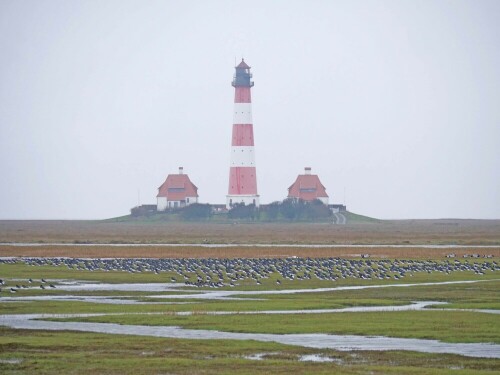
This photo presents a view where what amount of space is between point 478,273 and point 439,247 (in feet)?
97.4

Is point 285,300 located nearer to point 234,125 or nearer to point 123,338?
point 123,338

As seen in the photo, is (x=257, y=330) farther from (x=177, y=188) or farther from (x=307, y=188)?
(x=177, y=188)

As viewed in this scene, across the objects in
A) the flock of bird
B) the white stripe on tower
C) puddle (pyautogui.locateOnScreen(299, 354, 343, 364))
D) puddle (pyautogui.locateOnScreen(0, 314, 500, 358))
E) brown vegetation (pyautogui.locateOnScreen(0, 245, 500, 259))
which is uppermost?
the white stripe on tower

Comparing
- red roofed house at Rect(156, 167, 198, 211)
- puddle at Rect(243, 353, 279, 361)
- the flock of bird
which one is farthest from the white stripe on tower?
puddle at Rect(243, 353, 279, 361)

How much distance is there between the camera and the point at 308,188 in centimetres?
15588

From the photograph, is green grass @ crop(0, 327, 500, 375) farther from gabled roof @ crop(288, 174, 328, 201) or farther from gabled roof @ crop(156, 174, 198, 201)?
gabled roof @ crop(288, 174, 328, 201)

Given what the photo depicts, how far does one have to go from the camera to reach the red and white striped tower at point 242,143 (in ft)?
426

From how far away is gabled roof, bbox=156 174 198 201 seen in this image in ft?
511

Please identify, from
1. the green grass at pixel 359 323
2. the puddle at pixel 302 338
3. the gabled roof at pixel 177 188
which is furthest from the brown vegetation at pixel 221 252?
the gabled roof at pixel 177 188

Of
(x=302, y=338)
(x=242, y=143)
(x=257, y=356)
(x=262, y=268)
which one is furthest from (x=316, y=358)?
(x=242, y=143)

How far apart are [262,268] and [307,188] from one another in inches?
3925

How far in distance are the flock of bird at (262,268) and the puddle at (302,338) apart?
13.0 m

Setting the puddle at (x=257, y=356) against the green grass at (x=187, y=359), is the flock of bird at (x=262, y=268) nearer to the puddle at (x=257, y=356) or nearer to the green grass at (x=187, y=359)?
the green grass at (x=187, y=359)

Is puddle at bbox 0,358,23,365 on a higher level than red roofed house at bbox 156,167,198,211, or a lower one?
lower
